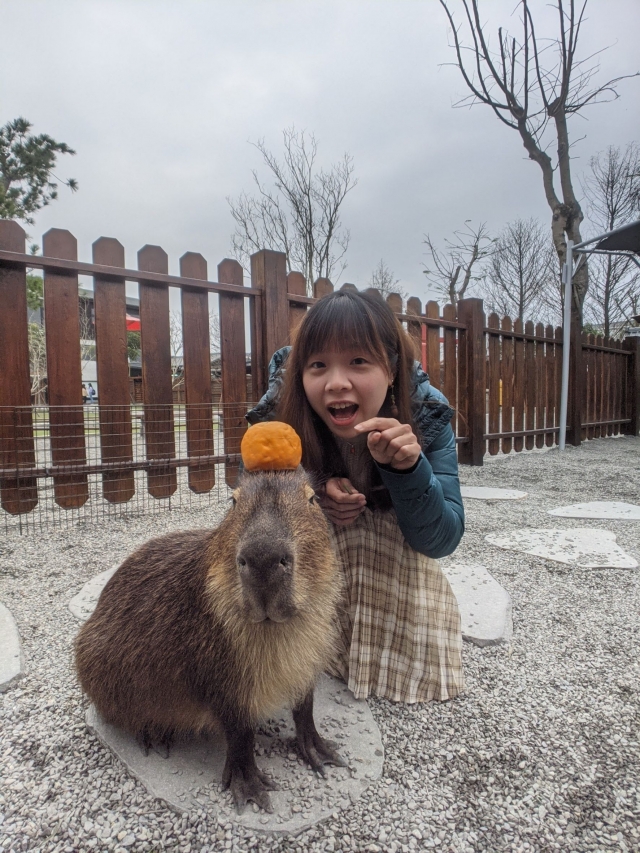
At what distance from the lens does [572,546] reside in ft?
9.75

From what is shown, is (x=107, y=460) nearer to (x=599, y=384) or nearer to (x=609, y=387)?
(x=599, y=384)

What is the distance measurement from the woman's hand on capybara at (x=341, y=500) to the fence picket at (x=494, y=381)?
561cm

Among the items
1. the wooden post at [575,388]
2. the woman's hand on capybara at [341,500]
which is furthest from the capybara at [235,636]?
the wooden post at [575,388]

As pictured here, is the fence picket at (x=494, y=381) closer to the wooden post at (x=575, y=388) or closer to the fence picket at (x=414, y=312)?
the fence picket at (x=414, y=312)

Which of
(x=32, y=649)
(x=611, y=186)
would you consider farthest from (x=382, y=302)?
(x=611, y=186)

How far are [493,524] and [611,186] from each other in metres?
18.5

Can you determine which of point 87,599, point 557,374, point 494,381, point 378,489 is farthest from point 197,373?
point 557,374

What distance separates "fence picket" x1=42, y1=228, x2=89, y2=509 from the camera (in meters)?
3.34

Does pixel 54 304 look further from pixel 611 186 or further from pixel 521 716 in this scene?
pixel 611 186

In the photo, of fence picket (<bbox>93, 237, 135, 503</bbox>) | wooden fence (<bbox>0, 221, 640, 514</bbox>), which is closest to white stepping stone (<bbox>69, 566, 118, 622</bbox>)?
wooden fence (<bbox>0, 221, 640, 514</bbox>)

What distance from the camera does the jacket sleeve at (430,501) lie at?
1346 millimetres

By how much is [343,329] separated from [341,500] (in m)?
0.51

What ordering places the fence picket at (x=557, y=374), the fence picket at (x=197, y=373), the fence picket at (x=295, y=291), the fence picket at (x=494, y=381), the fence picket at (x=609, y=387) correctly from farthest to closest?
1. the fence picket at (x=609, y=387)
2. the fence picket at (x=557, y=374)
3. the fence picket at (x=494, y=381)
4. the fence picket at (x=295, y=291)
5. the fence picket at (x=197, y=373)

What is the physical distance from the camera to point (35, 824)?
1.07 m
